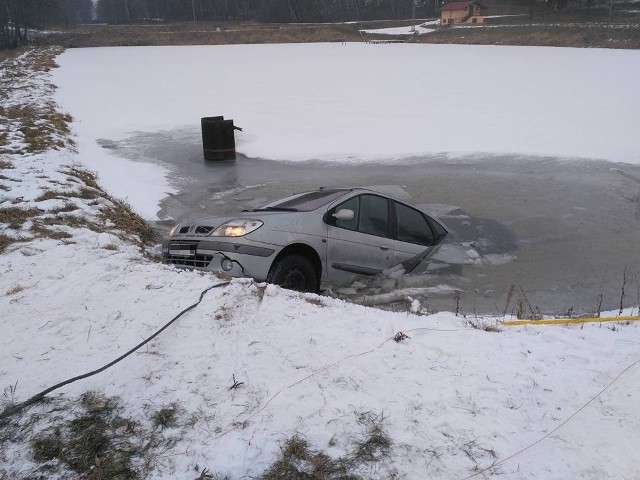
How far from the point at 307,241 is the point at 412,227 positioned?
208cm

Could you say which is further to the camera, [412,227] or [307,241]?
[412,227]

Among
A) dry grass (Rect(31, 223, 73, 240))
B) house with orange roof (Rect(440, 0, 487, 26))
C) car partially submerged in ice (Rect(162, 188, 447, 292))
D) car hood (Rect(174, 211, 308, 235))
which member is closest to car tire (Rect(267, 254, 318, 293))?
car partially submerged in ice (Rect(162, 188, 447, 292))

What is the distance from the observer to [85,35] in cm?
8194

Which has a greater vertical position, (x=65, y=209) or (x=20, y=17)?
(x=20, y=17)

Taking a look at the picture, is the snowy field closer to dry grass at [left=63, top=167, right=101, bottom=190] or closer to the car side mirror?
dry grass at [left=63, top=167, right=101, bottom=190]

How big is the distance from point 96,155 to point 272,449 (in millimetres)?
13678

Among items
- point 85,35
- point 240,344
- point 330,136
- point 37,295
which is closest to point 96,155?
point 330,136

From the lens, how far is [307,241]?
252 inches

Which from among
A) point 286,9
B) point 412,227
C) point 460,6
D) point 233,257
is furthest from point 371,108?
point 286,9

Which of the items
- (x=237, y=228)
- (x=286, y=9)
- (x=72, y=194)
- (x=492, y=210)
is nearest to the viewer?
(x=237, y=228)

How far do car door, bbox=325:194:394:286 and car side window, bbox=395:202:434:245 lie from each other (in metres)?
0.25

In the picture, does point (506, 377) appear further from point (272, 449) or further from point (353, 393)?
point (272, 449)

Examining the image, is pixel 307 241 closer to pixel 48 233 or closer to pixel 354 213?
pixel 354 213

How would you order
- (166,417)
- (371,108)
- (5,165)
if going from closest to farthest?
(166,417)
(5,165)
(371,108)
